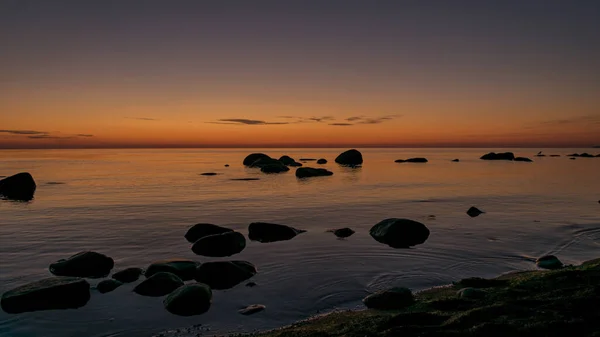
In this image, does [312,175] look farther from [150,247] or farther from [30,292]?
[30,292]

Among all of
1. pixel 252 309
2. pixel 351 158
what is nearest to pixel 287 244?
pixel 252 309

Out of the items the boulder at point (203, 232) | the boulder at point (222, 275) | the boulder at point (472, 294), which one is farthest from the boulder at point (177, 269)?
the boulder at point (472, 294)

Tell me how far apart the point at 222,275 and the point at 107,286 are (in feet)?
11.4

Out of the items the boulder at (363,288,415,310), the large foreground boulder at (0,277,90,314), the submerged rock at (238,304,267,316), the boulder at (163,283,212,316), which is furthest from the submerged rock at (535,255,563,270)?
the large foreground boulder at (0,277,90,314)

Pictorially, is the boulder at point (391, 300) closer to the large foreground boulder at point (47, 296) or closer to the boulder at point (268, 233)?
the large foreground boulder at point (47, 296)

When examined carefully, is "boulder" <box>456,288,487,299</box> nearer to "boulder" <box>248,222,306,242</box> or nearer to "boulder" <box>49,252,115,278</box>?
"boulder" <box>248,222,306,242</box>

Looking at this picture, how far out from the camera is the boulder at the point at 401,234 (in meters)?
18.3

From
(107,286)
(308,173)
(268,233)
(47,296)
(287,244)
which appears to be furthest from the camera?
(308,173)

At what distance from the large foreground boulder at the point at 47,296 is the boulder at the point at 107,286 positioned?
0.54m

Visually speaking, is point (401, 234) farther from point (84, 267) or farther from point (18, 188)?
point (18, 188)

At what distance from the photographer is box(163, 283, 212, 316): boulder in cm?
1036

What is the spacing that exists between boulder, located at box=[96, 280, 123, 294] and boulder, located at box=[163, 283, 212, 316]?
7.85 ft

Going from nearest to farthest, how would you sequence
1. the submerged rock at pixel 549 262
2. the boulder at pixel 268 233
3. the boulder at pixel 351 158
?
the submerged rock at pixel 549 262
the boulder at pixel 268 233
the boulder at pixel 351 158

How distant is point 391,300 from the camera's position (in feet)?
33.7
